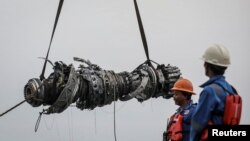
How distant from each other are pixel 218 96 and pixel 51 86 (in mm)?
5448

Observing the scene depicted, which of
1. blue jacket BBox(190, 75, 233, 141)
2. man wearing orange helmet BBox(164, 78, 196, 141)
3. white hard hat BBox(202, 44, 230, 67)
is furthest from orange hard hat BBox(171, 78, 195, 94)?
blue jacket BBox(190, 75, 233, 141)

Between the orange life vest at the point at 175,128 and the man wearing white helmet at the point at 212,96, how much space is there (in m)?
2.26

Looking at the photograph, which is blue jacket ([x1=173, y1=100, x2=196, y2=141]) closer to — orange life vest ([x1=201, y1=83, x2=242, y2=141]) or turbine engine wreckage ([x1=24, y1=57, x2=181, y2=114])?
orange life vest ([x1=201, y1=83, x2=242, y2=141])

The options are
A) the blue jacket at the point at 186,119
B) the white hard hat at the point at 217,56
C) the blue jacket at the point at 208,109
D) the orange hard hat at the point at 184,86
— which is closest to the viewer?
the blue jacket at the point at 208,109

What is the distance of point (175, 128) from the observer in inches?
311

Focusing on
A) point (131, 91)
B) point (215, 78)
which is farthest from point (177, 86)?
point (131, 91)

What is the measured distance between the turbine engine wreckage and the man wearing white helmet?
17.0ft

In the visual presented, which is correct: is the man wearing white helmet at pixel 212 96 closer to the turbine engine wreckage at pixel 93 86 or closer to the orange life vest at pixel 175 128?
the orange life vest at pixel 175 128

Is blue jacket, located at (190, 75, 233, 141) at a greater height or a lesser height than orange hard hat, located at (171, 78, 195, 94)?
greater

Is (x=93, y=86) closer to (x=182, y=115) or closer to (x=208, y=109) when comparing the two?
(x=182, y=115)

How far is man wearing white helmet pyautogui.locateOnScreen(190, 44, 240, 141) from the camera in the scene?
17.6 feet

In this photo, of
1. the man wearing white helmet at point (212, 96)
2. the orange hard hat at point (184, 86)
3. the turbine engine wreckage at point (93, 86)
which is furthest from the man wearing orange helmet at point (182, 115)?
the turbine engine wreckage at point (93, 86)

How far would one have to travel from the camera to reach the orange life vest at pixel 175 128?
7.84m

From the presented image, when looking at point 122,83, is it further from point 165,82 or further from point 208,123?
point 208,123
